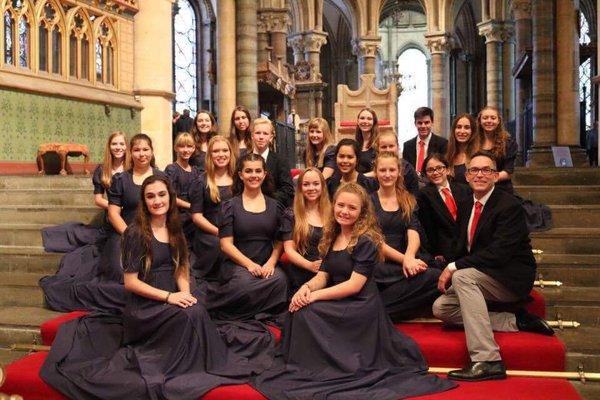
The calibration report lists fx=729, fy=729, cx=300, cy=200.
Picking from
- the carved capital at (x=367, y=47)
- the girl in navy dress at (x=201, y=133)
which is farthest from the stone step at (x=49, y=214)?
the carved capital at (x=367, y=47)

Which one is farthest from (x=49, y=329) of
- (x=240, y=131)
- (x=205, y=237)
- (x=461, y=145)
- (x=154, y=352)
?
(x=461, y=145)

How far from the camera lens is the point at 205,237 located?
5516 millimetres

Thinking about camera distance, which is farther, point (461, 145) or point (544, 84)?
point (544, 84)

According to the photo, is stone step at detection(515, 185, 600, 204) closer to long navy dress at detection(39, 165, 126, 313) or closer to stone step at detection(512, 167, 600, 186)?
stone step at detection(512, 167, 600, 186)

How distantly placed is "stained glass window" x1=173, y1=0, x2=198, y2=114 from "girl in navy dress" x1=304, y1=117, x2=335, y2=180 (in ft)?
46.6

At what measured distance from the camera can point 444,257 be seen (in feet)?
16.5

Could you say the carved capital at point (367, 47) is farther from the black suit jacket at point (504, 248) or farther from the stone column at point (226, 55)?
the black suit jacket at point (504, 248)

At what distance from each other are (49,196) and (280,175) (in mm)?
2590

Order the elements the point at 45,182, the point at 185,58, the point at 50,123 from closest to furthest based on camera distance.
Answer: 1. the point at 45,182
2. the point at 50,123
3. the point at 185,58

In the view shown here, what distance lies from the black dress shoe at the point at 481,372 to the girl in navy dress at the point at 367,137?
2358 millimetres

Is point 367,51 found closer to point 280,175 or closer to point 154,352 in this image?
point 280,175

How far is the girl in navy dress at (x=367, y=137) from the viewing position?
20.4ft

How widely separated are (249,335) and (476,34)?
94.4ft

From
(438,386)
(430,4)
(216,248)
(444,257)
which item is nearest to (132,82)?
(216,248)
